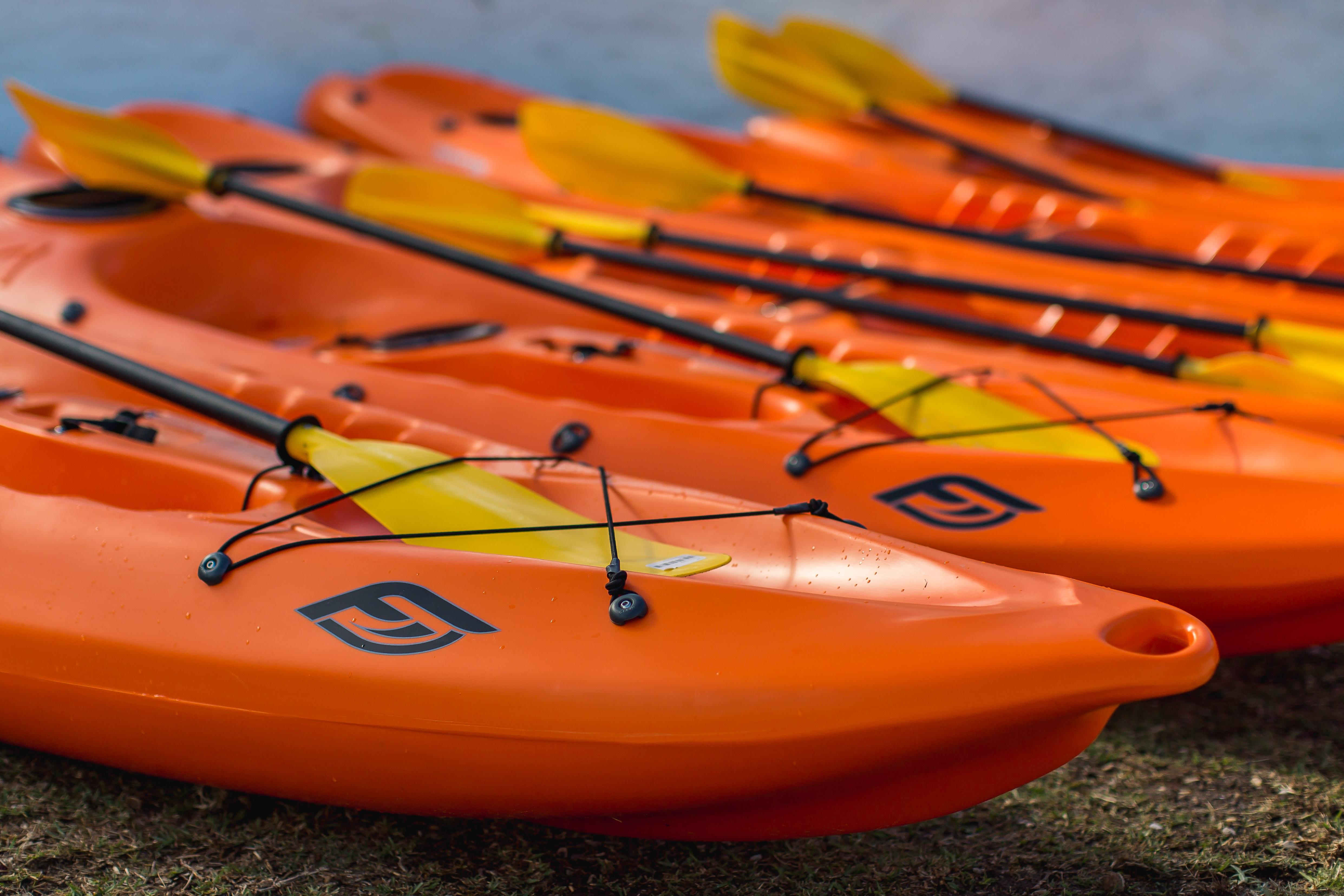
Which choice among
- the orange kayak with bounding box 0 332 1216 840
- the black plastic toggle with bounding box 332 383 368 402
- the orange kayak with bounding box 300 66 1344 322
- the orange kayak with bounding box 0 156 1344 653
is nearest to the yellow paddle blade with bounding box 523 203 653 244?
the orange kayak with bounding box 300 66 1344 322

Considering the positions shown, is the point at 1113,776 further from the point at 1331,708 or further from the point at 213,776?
the point at 213,776

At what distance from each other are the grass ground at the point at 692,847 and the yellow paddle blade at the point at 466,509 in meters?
0.33

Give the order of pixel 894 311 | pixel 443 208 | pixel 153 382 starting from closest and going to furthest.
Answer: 1. pixel 153 382
2. pixel 894 311
3. pixel 443 208

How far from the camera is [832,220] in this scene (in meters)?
3.14

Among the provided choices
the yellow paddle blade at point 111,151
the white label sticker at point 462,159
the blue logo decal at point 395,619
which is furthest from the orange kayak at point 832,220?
the blue logo decal at point 395,619

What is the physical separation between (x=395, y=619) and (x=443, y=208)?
1.51 m

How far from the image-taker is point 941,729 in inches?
45.4

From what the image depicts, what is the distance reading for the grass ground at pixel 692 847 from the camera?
4.27 feet

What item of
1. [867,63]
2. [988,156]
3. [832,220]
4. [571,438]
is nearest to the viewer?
[571,438]

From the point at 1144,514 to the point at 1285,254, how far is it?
1528 millimetres

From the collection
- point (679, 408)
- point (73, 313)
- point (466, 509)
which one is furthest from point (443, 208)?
point (466, 509)

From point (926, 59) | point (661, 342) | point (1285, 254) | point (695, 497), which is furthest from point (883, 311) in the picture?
point (926, 59)

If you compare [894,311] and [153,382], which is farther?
[894,311]

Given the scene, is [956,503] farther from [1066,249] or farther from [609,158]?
[609,158]
